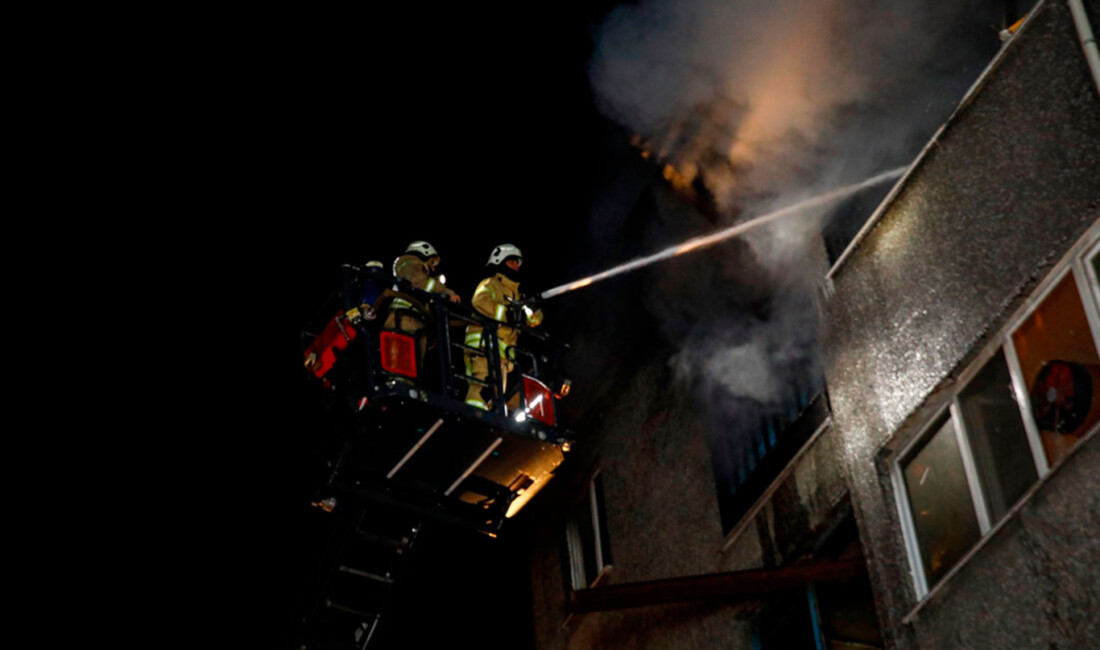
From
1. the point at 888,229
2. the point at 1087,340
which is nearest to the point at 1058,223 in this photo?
the point at 1087,340

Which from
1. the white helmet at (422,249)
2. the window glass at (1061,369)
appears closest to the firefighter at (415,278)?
the white helmet at (422,249)

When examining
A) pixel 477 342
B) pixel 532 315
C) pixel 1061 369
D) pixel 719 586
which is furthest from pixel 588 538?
pixel 1061 369

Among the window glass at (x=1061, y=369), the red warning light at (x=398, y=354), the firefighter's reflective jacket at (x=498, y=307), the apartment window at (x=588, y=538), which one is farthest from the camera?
the apartment window at (x=588, y=538)

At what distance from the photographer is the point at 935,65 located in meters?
9.34

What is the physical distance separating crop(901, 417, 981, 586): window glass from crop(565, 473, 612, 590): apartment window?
5356mm

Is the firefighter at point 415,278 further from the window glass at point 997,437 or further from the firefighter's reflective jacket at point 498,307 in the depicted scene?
the window glass at point 997,437

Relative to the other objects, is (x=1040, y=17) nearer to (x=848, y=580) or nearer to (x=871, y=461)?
(x=871, y=461)

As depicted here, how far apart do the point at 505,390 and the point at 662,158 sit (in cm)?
435

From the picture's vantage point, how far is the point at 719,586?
343 inches

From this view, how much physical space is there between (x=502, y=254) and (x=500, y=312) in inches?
28.4

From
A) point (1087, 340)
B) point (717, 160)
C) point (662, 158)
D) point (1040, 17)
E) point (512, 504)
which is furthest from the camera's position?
point (662, 158)

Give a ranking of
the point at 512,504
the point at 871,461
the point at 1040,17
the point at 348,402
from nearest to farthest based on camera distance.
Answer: the point at 1040,17, the point at 871,461, the point at 348,402, the point at 512,504

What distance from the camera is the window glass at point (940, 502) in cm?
721

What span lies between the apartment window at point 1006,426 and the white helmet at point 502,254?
4.19 meters
